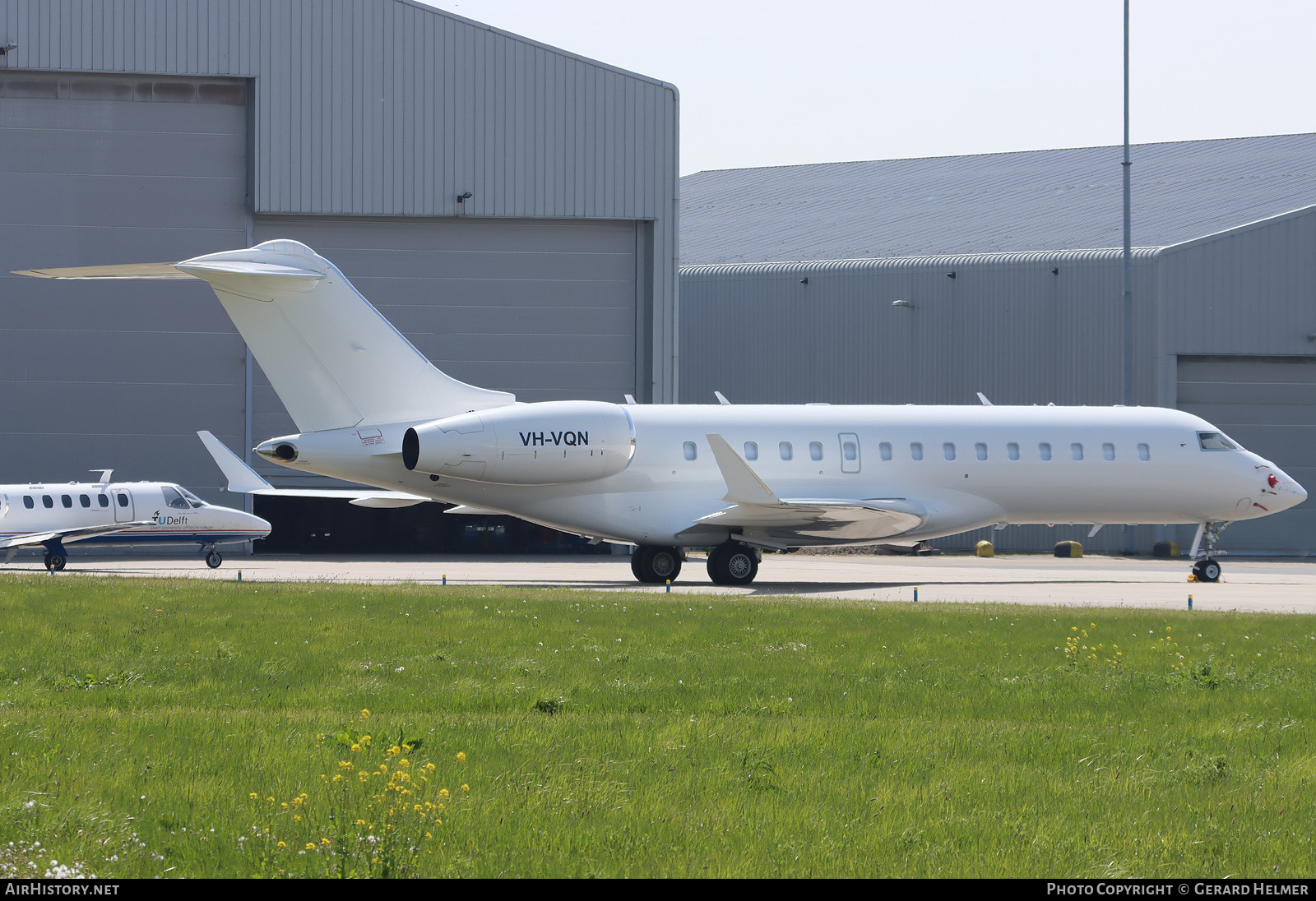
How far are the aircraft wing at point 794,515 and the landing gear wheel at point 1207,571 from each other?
6050 mm

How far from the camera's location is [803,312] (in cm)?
4531

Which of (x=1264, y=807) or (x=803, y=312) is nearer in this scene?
(x=1264, y=807)

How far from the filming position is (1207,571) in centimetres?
2628

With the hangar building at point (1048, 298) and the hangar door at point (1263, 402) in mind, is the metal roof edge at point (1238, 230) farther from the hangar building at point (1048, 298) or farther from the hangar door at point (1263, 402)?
the hangar door at point (1263, 402)

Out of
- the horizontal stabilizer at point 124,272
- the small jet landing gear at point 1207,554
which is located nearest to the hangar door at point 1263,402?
the small jet landing gear at point 1207,554

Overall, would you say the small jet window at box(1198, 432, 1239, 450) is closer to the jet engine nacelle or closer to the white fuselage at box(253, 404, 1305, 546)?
the white fuselage at box(253, 404, 1305, 546)

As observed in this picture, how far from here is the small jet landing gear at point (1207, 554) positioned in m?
26.3

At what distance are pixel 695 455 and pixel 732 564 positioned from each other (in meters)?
1.93

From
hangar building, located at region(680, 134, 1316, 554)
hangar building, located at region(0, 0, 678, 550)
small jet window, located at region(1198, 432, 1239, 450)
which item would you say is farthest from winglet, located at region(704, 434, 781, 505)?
hangar building, located at region(680, 134, 1316, 554)

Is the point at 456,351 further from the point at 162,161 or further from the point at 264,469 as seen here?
the point at 162,161

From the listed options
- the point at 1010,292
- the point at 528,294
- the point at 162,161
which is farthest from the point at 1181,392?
the point at 162,161

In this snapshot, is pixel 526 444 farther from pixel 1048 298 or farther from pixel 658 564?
pixel 1048 298
